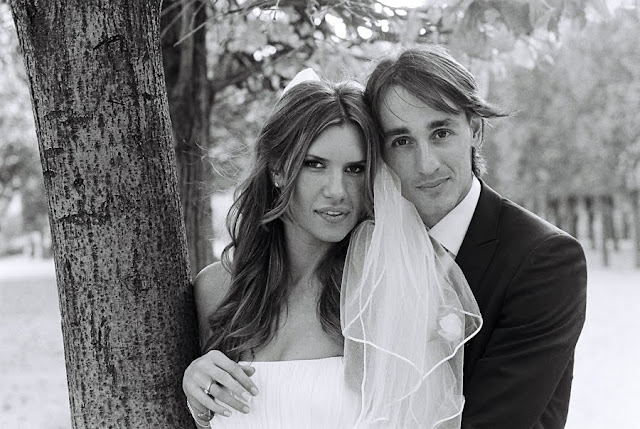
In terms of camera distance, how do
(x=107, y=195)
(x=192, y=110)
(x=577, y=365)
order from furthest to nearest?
(x=577, y=365)
(x=192, y=110)
(x=107, y=195)

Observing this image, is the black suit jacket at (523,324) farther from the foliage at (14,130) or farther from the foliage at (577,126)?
the foliage at (577,126)

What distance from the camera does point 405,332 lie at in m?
2.79

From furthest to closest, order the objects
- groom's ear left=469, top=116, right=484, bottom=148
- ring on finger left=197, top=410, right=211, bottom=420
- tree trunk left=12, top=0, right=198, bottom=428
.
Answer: groom's ear left=469, top=116, right=484, bottom=148, ring on finger left=197, top=410, right=211, bottom=420, tree trunk left=12, top=0, right=198, bottom=428

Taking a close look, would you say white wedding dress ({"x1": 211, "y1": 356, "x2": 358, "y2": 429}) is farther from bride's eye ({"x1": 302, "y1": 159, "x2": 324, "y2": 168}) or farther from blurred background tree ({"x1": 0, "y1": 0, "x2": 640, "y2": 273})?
blurred background tree ({"x1": 0, "y1": 0, "x2": 640, "y2": 273})

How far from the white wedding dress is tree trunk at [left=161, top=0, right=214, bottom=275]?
2.55 m

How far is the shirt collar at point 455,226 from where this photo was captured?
3.13m

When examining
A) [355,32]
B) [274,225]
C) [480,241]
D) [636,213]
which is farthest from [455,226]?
[636,213]

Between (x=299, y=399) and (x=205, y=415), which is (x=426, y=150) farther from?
(x=205, y=415)

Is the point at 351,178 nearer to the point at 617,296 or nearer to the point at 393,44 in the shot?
the point at 393,44

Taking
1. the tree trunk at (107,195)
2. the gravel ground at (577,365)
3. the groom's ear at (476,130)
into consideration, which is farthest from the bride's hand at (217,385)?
the gravel ground at (577,365)

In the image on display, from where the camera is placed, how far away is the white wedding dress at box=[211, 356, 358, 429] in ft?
9.61

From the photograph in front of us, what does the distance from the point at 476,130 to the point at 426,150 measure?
0.35 m

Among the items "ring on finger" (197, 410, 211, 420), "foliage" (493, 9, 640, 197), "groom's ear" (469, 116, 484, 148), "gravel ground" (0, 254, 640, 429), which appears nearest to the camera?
"ring on finger" (197, 410, 211, 420)

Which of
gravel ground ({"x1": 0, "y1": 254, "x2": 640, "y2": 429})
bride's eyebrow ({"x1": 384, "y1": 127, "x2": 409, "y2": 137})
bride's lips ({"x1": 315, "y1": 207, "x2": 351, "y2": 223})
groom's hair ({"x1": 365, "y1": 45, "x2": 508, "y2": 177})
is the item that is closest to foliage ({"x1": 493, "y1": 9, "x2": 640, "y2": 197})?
gravel ground ({"x1": 0, "y1": 254, "x2": 640, "y2": 429})
